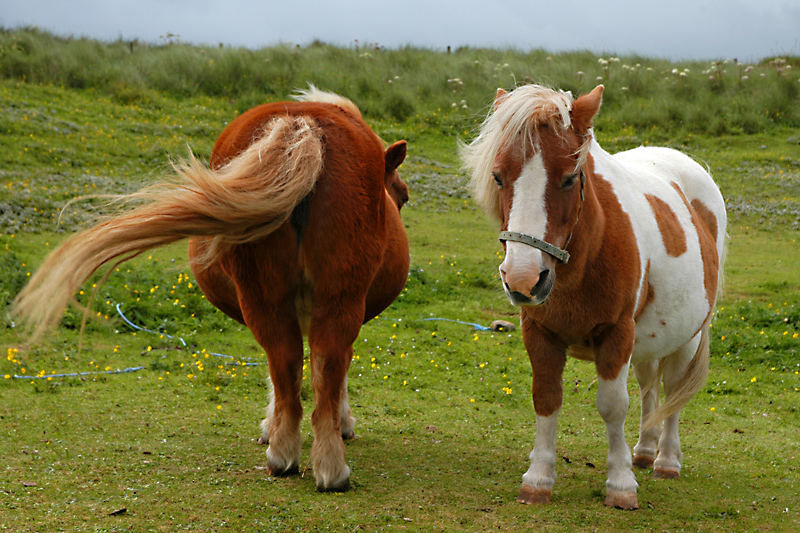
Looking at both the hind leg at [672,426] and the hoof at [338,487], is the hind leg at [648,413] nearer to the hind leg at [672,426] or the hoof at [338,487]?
the hind leg at [672,426]

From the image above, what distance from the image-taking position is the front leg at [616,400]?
4.39 metres

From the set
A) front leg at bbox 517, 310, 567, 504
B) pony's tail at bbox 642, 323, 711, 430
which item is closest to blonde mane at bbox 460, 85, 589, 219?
front leg at bbox 517, 310, 567, 504

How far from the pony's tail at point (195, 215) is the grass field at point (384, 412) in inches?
15.0

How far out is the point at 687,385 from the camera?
5699 millimetres

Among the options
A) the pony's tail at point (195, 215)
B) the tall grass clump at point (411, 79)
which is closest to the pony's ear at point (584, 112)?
the pony's tail at point (195, 215)

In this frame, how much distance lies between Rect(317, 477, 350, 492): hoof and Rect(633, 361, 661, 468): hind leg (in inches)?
92.7

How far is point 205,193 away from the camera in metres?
3.98

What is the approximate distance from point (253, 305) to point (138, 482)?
1330mm

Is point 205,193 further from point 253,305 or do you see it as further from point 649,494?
point 649,494

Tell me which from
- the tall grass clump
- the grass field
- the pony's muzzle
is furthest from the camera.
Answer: the tall grass clump

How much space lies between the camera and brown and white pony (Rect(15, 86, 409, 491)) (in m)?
3.93

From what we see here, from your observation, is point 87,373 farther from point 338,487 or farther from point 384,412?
point 338,487

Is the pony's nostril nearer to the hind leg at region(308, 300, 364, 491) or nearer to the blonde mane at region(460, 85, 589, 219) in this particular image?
the blonde mane at region(460, 85, 589, 219)

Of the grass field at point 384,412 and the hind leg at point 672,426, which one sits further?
the hind leg at point 672,426
